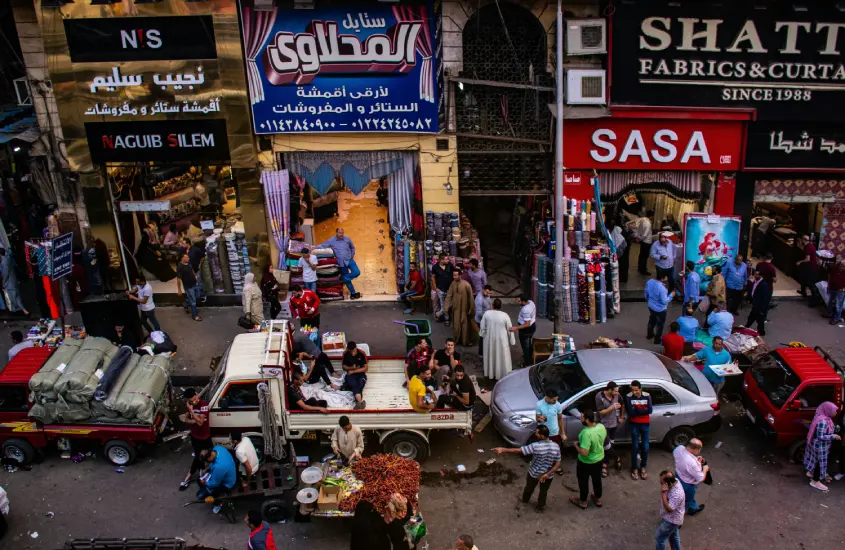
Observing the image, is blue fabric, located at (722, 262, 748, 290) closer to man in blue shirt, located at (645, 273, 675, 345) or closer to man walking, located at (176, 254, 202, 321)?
man in blue shirt, located at (645, 273, 675, 345)

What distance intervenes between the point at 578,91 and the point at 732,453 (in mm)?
7934

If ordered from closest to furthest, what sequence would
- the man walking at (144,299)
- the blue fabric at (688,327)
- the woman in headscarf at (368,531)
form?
the woman in headscarf at (368,531) → the blue fabric at (688,327) → the man walking at (144,299)

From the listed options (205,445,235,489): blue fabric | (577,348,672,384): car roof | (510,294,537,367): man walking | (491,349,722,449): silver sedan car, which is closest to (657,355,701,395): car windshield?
(491,349,722,449): silver sedan car

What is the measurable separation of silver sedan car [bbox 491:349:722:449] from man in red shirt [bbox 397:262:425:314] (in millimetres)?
4820

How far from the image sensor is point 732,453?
12.0 meters

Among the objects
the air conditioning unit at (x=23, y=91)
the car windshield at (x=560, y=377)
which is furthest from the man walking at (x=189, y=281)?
the car windshield at (x=560, y=377)

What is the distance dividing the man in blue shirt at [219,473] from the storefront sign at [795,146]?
1267 cm

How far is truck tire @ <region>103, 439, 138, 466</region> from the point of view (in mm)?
11704

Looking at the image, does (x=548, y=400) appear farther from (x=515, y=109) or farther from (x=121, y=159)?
(x=121, y=159)

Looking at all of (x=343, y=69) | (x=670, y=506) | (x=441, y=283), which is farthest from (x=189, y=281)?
(x=670, y=506)

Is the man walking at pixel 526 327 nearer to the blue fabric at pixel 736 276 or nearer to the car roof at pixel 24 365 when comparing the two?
the blue fabric at pixel 736 276

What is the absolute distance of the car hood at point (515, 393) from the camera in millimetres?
11805

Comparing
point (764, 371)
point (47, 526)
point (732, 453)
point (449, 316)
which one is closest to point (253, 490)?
point (47, 526)

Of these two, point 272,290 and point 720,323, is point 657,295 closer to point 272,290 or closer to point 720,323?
point 720,323
